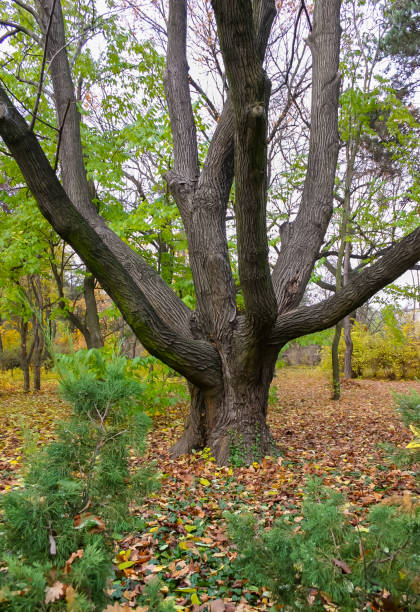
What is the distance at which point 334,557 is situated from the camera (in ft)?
3.93

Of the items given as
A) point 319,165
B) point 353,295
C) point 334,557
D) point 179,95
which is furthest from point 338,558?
point 179,95

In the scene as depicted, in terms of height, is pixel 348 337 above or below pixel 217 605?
above

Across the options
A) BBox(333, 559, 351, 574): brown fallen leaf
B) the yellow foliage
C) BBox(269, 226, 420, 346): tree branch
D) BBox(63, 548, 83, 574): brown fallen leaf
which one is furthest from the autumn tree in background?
the yellow foliage

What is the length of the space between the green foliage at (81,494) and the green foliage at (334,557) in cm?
47

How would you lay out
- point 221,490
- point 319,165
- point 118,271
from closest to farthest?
point 221,490
point 118,271
point 319,165

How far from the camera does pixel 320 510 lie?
1.30 metres

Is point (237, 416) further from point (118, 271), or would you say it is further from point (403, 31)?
point (403, 31)

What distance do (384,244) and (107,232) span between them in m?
9.01

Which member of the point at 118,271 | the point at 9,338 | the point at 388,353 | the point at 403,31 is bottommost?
the point at 388,353

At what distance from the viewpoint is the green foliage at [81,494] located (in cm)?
102

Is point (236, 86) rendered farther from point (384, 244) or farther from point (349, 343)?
point (349, 343)

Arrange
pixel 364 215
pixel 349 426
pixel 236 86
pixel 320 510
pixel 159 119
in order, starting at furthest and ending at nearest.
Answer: pixel 364 215
pixel 159 119
pixel 349 426
pixel 236 86
pixel 320 510

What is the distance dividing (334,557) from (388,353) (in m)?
14.1

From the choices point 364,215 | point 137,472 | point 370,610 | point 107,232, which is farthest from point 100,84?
point 370,610
